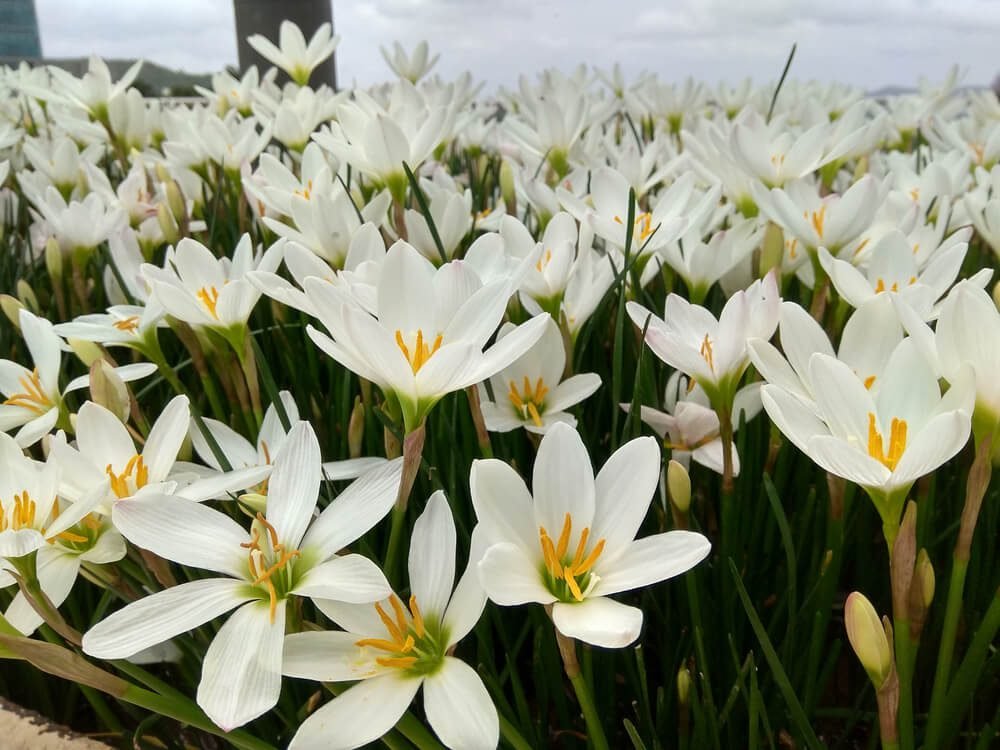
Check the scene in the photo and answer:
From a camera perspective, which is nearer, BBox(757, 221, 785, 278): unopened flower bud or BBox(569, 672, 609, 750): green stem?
BBox(569, 672, 609, 750): green stem

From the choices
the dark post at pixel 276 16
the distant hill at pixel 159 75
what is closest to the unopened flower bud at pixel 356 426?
the dark post at pixel 276 16

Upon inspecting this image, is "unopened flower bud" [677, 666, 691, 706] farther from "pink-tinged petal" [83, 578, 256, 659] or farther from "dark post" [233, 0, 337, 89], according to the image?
"dark post" [233, 0, 337, 89]

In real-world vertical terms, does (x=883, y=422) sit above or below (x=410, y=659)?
above

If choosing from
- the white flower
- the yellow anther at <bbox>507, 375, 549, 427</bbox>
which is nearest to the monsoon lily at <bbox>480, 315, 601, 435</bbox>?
the yellow anther at <bbox>507, 375, 549, 427</bbox>

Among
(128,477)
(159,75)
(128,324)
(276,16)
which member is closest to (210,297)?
(128,324)

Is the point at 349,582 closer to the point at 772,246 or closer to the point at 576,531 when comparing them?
the point at 576,531

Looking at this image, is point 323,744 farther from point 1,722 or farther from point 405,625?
point 1,722
